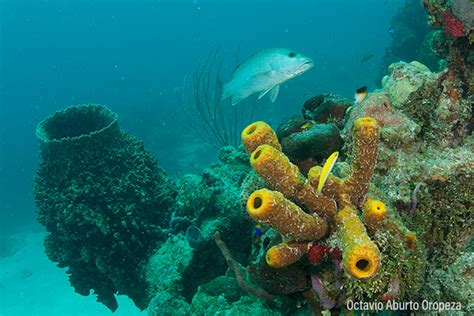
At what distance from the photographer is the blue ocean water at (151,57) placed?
21281 mm

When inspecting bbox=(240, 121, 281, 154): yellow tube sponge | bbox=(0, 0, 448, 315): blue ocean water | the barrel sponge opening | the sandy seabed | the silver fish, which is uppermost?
bbox=(0, 0, 448, 315): blue ocean water

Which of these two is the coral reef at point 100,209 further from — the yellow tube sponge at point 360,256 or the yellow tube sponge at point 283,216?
the yellow tube sponge at point 360,256

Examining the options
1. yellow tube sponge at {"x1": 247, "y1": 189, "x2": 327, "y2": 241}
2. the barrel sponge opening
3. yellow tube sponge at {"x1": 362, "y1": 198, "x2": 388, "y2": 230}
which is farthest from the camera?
the barrel sponge opening

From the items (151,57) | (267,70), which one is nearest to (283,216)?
(267,70)

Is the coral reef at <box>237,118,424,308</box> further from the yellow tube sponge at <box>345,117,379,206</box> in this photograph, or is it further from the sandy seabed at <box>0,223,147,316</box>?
the sandy seabed at <box>0,223,147,316</box>

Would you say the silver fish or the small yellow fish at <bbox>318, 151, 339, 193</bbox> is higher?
the silver fish

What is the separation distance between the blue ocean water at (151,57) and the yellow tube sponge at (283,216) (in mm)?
4390

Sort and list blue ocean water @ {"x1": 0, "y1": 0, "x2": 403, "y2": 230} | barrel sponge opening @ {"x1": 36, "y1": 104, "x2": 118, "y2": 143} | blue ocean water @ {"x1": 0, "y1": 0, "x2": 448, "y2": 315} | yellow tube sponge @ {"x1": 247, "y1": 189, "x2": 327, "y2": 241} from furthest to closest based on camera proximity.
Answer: blue ocean water @ {"x1": 0, "y1": 0, "x2": 403, "y2": 230} → blue ocean water @ {"x1": 0, "y1": 0, "x2": 448, "y2": 315} → barrel sponge opening @ {"x1": 36, "y1": 104, "x2": 118, "y2": 143} → yellow tube sponge @ {"x1": 247, "y1": 189, "x2": 327, "y2": 241}

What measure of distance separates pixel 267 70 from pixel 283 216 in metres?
3.13

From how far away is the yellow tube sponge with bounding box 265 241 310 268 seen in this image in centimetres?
199

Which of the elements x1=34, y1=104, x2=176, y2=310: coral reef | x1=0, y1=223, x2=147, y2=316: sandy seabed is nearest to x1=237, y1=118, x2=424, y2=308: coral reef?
x1=34, y1=104, x2=176, y2=310: coral reef

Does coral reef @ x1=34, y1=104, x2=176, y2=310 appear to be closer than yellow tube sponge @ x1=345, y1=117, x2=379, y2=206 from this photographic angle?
No

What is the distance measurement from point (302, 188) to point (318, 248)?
364mm

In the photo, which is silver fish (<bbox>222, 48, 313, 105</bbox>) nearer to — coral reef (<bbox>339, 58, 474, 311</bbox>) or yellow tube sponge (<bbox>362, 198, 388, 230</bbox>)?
coral reef (<bbox>339, 58, 474, 311</bbox>)
